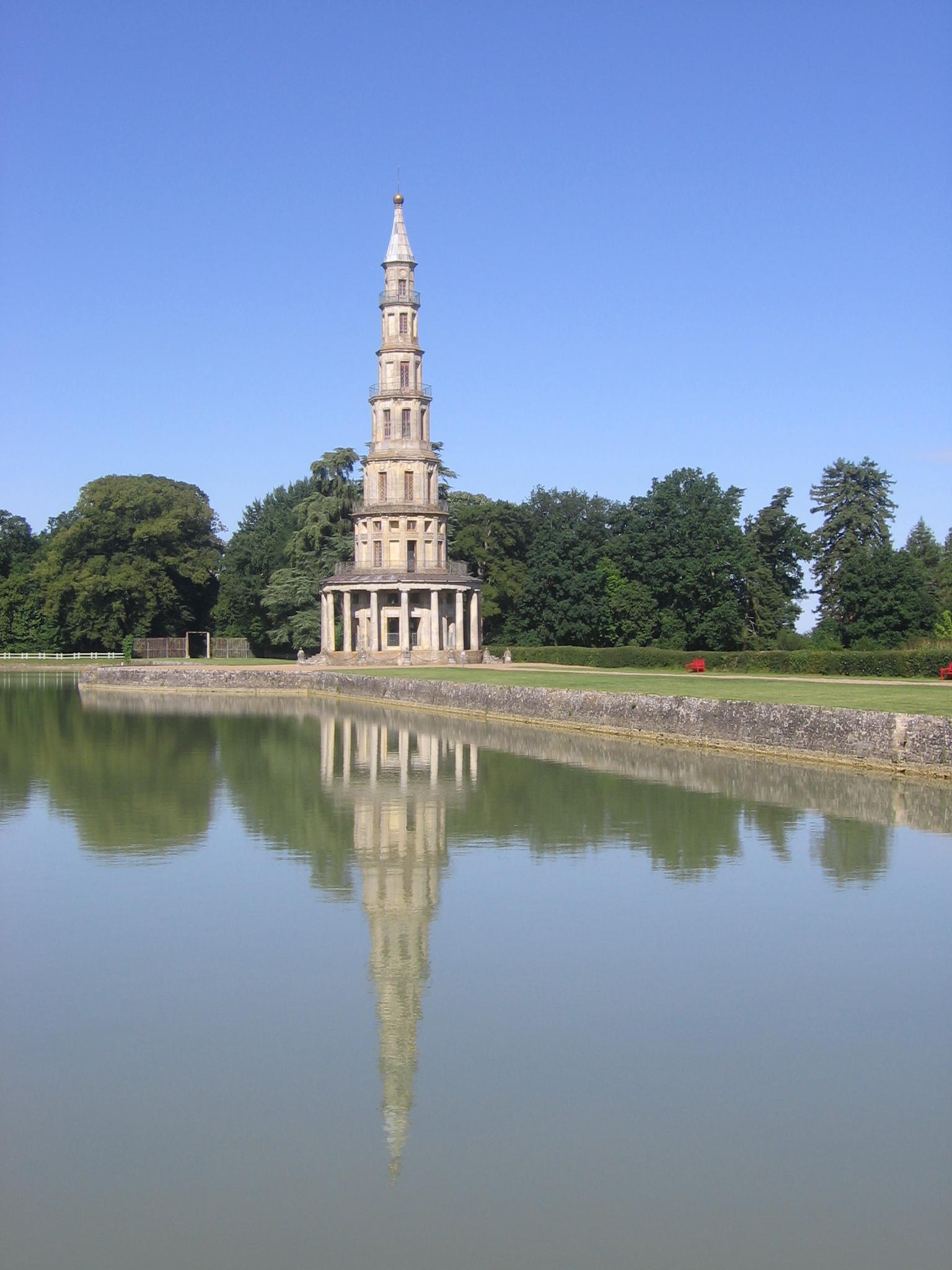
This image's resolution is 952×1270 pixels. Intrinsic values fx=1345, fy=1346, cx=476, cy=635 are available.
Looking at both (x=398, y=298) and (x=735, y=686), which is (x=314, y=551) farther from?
(x=735, y=686)

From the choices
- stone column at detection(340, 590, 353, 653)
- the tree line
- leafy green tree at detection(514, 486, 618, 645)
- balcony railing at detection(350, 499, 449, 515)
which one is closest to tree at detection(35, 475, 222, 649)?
the tree line

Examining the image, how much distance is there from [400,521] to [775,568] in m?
23.0

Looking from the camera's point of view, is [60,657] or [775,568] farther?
[60,657]

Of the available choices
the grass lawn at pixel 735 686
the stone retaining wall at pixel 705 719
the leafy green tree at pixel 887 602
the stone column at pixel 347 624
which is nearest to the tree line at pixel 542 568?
the leafy green tree at pixel 887 602

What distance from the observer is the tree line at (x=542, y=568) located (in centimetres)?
7344

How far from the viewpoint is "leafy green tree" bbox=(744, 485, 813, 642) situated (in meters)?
76.7

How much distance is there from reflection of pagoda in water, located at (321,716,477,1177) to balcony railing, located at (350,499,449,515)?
127ft

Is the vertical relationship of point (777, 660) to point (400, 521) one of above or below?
below

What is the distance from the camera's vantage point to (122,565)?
90.1 m

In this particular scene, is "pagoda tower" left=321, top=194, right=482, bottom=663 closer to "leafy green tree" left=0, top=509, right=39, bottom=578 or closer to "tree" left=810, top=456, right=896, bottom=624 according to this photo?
"tree" left=810, top=456, right=896, bottom=624

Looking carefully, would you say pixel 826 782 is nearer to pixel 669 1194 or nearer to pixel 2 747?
pixel 669 1194

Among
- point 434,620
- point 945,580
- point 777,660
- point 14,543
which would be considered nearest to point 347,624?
point 434,620

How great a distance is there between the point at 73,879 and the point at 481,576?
230 feet

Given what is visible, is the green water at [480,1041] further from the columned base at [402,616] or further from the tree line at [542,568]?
the columned base at [402,616]
